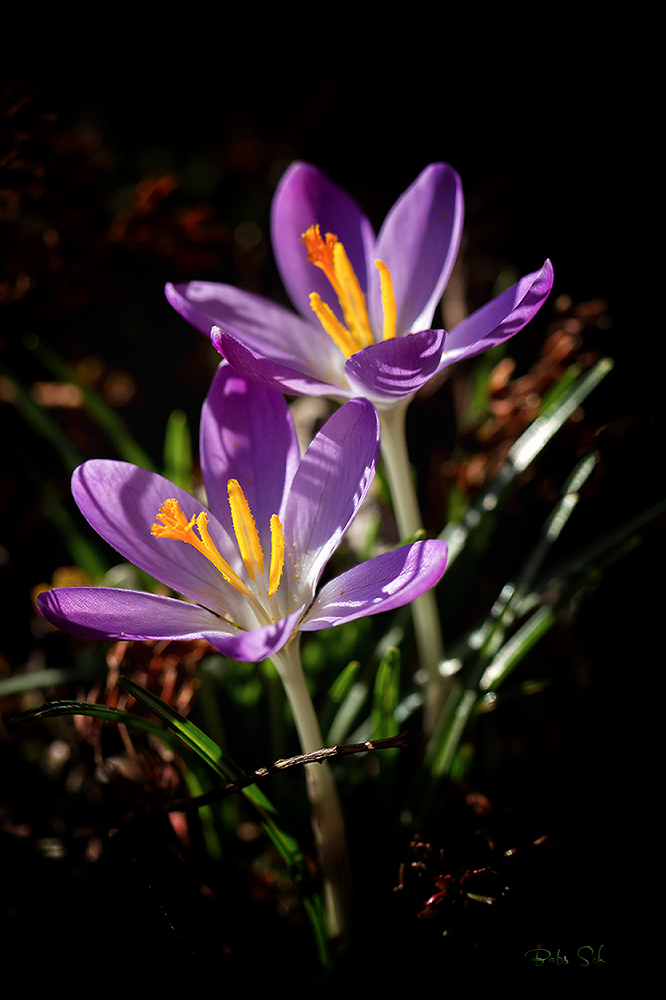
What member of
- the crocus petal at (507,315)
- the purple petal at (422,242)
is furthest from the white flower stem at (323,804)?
the purple petal at (422,242)

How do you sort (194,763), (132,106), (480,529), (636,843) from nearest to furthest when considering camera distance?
(194,763) → (636,843) → (480,529) → (132,106)

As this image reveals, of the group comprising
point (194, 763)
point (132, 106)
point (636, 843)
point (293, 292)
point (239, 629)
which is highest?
point (132, 106)

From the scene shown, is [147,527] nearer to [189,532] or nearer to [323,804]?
[189,532]

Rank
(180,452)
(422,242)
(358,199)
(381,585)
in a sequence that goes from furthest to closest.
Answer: (358,199) < (180,452) < (422,242) < (381,585)

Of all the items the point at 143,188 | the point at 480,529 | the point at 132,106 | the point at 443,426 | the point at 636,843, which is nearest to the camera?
the point at 636,843

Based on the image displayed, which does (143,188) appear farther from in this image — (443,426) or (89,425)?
(443,426)

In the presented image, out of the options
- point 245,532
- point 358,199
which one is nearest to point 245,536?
point 245,532

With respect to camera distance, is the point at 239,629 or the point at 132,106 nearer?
the point at 239,629

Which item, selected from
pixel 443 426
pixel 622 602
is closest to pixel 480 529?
pixel 622 602
